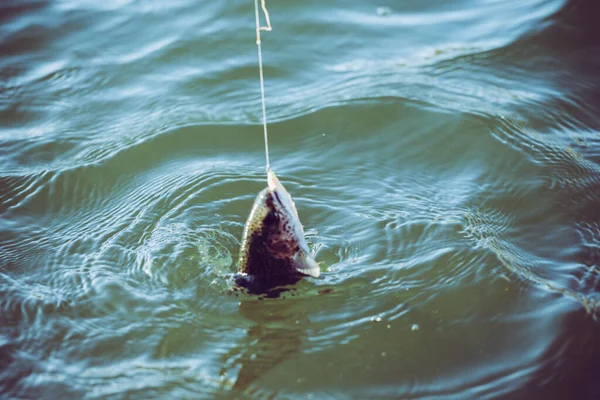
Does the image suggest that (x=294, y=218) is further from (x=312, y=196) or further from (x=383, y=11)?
(x=383, y=11)

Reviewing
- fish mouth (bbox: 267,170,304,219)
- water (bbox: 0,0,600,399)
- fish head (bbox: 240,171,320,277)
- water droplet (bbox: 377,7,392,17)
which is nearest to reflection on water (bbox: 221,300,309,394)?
water (bbox: 0,0,600,399)

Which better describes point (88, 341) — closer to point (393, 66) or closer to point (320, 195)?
point (320, 195)

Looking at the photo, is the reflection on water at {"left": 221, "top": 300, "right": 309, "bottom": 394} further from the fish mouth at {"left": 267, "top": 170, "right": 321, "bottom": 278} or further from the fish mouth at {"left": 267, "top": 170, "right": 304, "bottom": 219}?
the fish mouth at {"left": 267, "top": 170, "right": 304, "bottom": 219}

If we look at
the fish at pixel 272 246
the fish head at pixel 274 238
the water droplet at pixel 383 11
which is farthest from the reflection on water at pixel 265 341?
the water droplet at pixel 383 11

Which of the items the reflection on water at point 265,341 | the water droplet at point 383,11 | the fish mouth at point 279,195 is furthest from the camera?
the water droplet at point 383,11

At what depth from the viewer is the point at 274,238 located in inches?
150

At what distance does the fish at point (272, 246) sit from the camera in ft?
12.2

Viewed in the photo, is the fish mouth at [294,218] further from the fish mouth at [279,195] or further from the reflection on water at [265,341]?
the reflection on water at [265,341]

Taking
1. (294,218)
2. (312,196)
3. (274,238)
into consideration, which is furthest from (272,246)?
(312,196)

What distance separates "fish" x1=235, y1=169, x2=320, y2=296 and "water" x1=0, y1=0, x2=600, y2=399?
28 centimetres

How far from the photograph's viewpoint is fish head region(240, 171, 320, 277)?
371 cm

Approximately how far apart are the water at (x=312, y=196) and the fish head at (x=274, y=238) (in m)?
0.39

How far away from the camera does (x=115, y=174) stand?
5.66m

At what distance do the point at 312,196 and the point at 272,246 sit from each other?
4.76 feet
